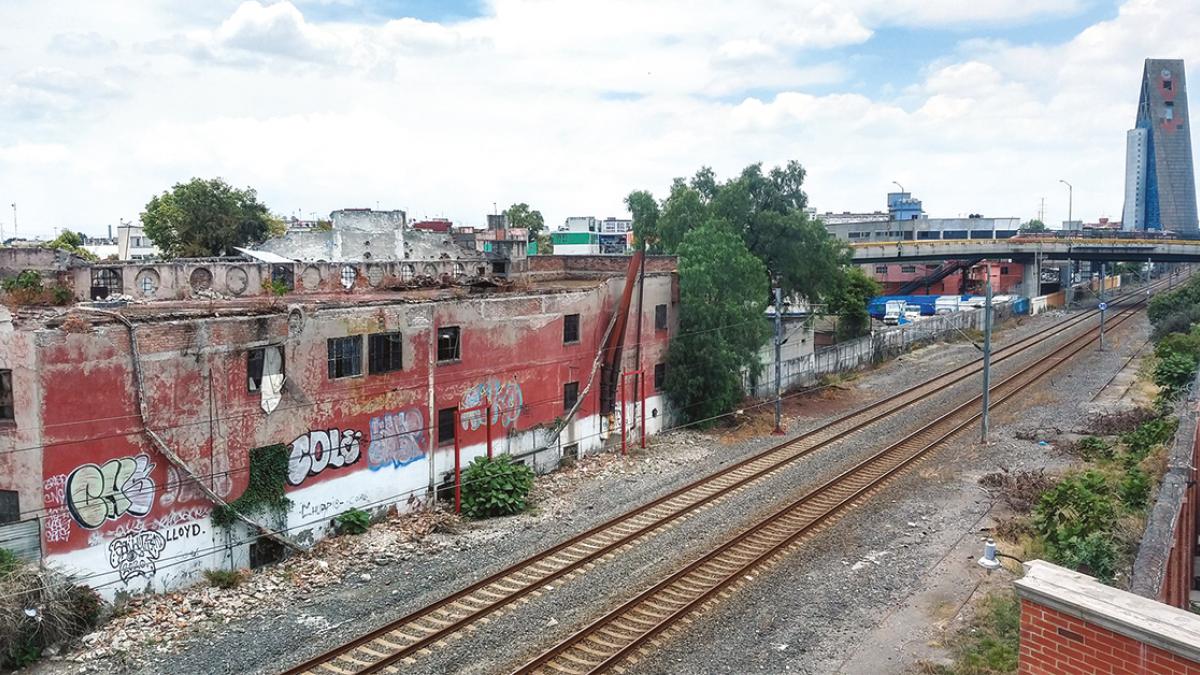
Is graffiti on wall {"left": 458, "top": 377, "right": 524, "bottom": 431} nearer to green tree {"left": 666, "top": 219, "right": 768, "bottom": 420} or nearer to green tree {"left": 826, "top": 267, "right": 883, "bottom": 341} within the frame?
green tree {"left": 666, "top": 219, "right": 768, "bottom": 420}

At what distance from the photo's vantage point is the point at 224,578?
17.1m

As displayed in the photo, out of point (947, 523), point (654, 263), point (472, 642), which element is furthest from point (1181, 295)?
point (472, 642)

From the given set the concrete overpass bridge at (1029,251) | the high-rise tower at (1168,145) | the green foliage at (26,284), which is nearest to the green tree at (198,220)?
the green foliage at (26,284)

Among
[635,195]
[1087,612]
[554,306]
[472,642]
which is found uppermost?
[635,195]

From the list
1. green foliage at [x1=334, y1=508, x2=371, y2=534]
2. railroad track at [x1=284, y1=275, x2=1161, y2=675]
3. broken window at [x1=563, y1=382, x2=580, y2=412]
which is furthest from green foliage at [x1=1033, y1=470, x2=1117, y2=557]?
green foliage at [x1=334, y1=508, x2=371, y2=534]

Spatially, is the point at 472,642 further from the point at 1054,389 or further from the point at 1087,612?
the point at 1054,389

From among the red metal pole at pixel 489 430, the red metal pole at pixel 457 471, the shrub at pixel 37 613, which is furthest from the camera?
the red metal pole at pixel 489 430

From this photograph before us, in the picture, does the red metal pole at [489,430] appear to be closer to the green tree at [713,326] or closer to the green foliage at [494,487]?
the green foliage at [494,487]

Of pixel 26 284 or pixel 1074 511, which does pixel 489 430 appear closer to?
pixel 26 284

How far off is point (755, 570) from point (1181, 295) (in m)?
49.4

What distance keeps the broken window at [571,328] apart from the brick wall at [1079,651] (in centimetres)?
2016

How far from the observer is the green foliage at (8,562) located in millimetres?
14203

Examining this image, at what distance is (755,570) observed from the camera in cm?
1750

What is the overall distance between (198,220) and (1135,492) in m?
54.8
